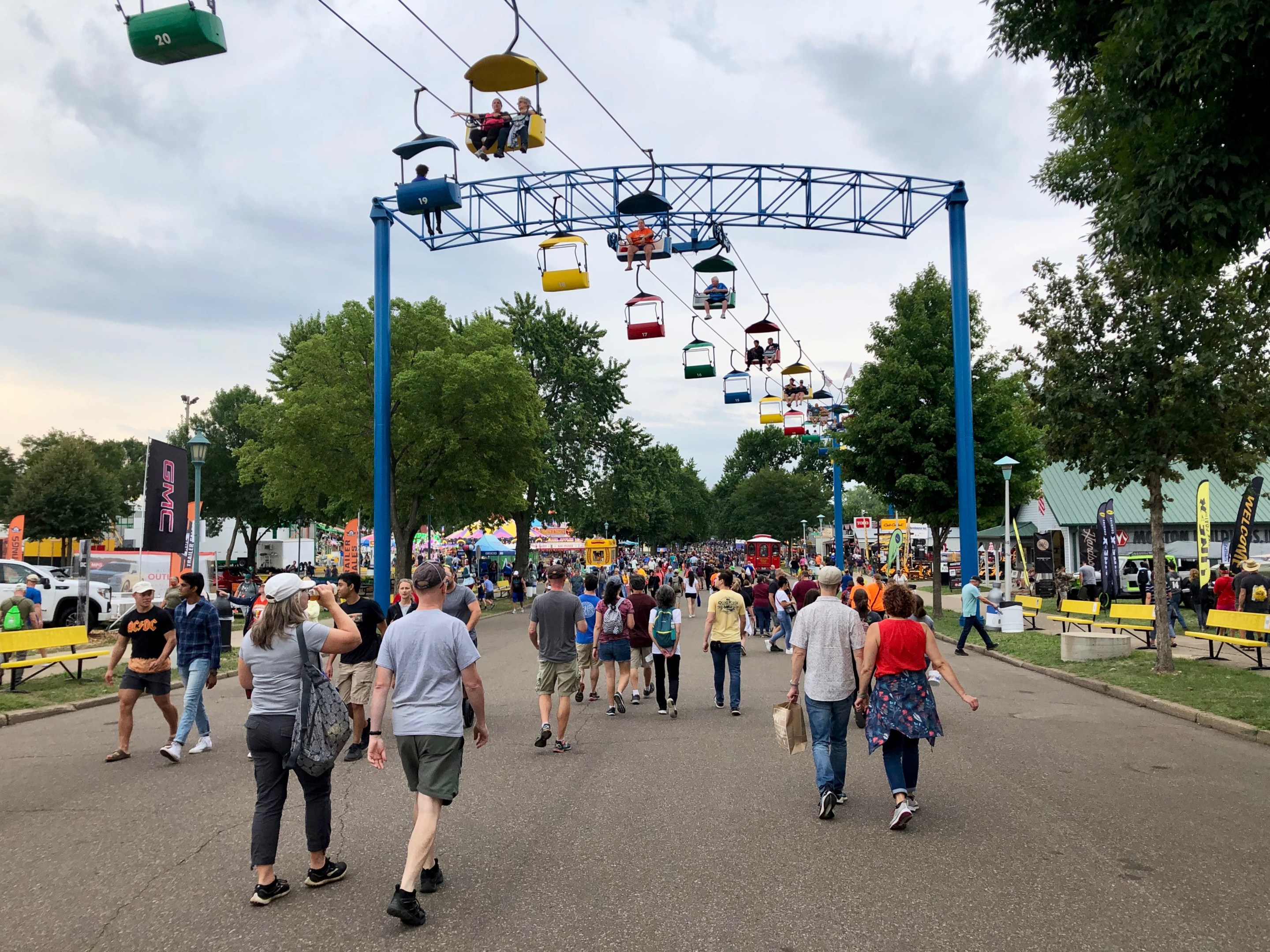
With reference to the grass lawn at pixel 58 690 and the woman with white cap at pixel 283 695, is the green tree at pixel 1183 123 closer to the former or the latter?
the woman with white cap at pixel 283 695

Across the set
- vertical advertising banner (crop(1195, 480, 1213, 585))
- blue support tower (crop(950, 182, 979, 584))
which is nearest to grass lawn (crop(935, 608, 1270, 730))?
blue support tower (crop(950, 182, 979, 584))

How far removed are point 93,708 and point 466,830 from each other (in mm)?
9273

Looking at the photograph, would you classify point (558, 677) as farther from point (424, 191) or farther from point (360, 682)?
point (424, 191)

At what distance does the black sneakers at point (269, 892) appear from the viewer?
5.01 metres

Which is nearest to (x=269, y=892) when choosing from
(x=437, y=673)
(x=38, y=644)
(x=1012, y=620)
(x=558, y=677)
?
(x=437, y=673)

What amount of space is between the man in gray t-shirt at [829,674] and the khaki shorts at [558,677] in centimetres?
280

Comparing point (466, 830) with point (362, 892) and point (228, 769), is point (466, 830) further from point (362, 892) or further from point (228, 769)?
point (228, 769)

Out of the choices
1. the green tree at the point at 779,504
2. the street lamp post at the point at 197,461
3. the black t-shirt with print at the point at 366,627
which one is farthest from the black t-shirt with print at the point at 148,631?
the green tree at the point at 779,504

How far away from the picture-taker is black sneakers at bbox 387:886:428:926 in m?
4.62

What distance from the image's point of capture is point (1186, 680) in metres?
13.8

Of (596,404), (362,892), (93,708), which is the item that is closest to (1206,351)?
(362,892)

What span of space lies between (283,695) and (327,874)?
102cm

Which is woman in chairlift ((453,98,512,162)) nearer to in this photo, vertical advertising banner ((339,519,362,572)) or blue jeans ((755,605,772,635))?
blue jeans ((755,605,772,635))

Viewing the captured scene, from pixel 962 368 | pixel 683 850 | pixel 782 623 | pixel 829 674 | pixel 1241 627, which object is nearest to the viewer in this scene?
pixel 683 850
